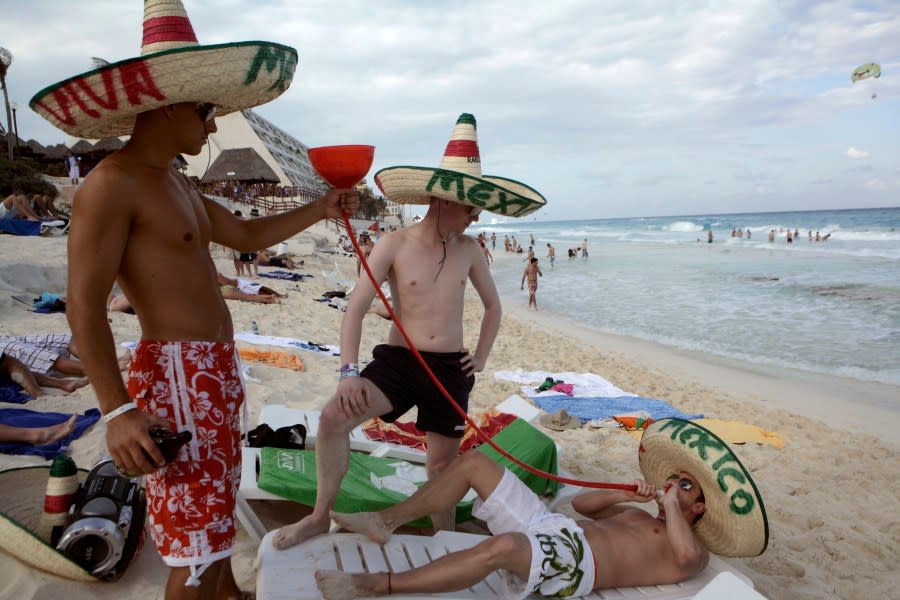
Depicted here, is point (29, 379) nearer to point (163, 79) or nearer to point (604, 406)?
point (163, 79)

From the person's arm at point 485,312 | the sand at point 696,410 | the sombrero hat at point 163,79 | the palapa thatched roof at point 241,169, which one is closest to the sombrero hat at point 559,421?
the sand at point 696,410

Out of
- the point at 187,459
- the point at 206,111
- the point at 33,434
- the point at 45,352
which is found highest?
the point at 206,111

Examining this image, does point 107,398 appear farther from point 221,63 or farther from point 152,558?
point 152,558

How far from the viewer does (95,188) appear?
160 cm

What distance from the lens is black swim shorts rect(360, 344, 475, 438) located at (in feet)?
9.22

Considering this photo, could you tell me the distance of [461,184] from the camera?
9.04 ft

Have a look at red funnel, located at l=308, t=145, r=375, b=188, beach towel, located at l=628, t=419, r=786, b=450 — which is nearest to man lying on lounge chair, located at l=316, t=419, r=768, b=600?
red funnel, located at l=308, t=145, r=375, b=188

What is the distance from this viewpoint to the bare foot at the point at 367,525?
8.69 feet

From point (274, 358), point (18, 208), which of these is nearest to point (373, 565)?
point (274, 358)

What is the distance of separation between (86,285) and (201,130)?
22.9 inches

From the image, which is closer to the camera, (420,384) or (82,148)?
(420,384)

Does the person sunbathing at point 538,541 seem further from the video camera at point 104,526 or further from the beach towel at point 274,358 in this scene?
the beach towel at point 274,358

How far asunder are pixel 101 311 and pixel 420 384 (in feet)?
4.96

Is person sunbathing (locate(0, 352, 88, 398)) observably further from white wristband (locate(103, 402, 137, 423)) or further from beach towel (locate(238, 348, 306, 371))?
white wristband (locate(103, 402, 137, 423))
